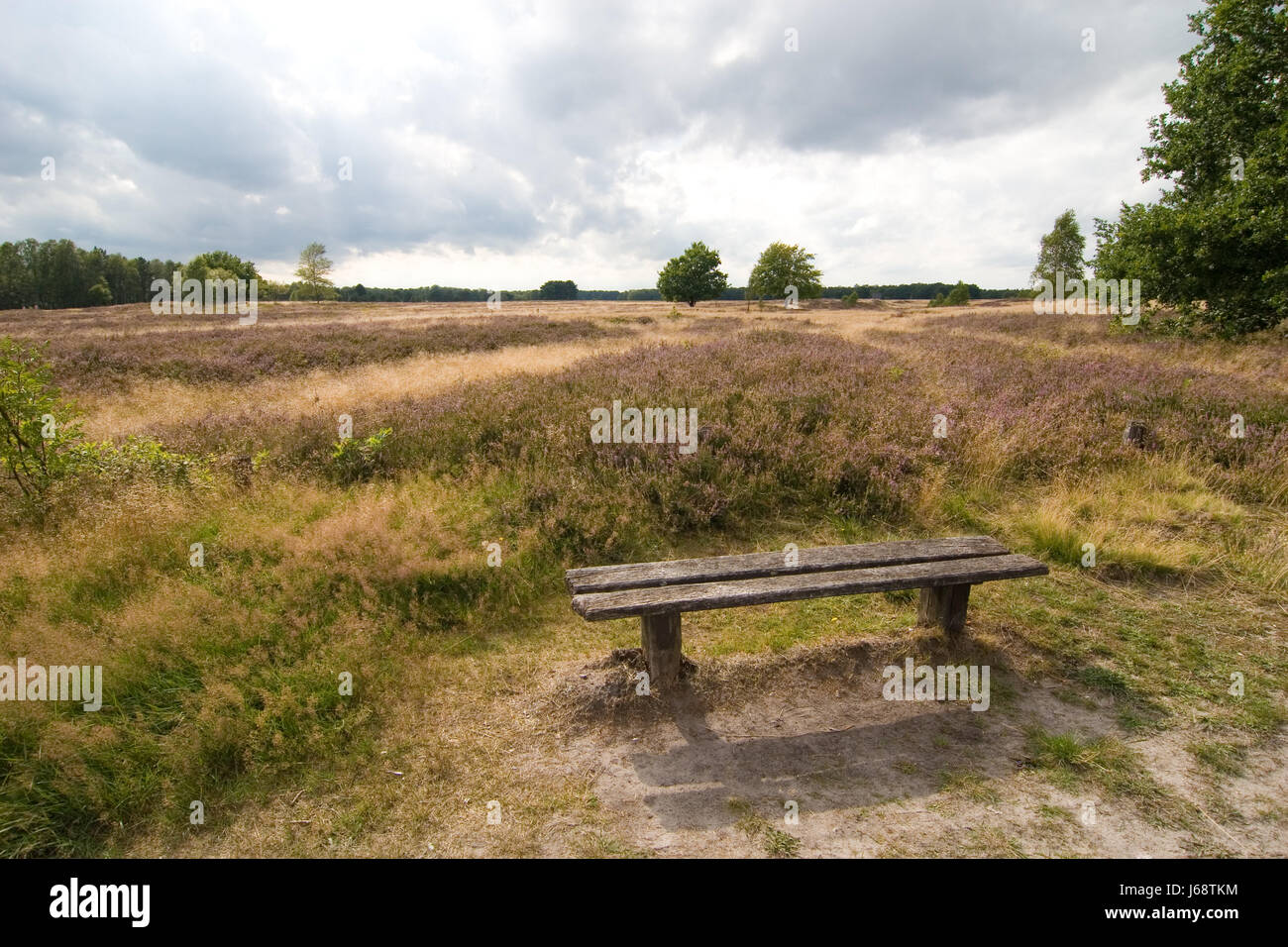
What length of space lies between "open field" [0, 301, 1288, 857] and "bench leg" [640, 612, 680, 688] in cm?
22

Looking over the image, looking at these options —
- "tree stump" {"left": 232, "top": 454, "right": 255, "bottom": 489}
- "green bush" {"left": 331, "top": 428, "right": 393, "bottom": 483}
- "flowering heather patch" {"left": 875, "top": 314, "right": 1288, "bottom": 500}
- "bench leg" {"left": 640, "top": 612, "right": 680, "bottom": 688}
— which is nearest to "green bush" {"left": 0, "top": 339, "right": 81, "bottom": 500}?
"tree stump" {"left": 232, "top": 454, "right": 255, "bottom": 489}

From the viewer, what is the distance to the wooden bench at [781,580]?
3.87 m

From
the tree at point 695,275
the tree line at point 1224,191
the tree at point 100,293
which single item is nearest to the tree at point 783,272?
the tree at point 695,275

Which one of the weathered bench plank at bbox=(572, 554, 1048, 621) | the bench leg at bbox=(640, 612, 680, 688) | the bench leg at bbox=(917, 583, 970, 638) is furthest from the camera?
the bench leg at bbox=(917, 583, 970, 638)

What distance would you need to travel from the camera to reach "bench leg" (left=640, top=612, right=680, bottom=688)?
4.09m

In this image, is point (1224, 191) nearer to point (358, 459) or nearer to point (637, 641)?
point (637, 641)

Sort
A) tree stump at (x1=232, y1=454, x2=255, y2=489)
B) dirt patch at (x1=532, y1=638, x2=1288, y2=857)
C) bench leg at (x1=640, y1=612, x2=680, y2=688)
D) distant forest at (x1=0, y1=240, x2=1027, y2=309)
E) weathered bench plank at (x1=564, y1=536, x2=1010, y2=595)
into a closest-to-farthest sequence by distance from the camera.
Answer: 1. dirt patch at (x1=532, y1=638, x2=1288, y2=857)
2. bench leg at (x1=640, y1=612, x2=680, y2=688)
3. weathered bench plank at (x1=564, y1=536, x2=1010, y2=595)
4. tree stump at (x1=232, y1=454, x2=255, y2=489)
5. distant forest at (x1=0, y1=240, x2=1027, y2=309)

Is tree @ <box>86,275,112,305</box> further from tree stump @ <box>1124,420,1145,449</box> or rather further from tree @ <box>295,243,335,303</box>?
tree stump @ <box>1124,420,1145,449</box>

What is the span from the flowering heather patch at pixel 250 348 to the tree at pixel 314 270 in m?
51.6

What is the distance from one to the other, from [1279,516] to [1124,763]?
5.64 metres

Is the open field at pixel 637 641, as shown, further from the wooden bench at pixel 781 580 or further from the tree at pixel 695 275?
the tree at pixel 695 275

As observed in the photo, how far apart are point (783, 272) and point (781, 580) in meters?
61.3

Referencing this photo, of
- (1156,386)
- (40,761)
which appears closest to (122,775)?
(40,761)
